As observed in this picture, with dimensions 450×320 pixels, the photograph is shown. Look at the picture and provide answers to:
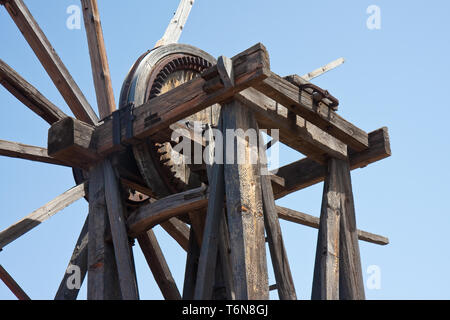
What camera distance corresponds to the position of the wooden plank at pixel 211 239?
18.8 feet

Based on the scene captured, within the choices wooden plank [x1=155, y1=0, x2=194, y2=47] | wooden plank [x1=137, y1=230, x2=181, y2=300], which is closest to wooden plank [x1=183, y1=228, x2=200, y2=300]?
wooden plank [x1=137, y1=230, x2=181, y2=300]

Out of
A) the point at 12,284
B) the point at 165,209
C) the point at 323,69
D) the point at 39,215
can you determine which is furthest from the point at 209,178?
the point at 12,284

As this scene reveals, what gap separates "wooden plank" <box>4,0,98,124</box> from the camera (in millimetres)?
8500

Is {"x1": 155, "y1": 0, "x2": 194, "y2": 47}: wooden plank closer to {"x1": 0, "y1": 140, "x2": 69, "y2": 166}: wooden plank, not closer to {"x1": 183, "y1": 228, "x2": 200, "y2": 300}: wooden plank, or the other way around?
{"x1": 0, "y1": 140, "x2": 69, "y2": 166}: wooden plank

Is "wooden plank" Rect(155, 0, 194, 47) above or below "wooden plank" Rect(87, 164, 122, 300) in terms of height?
above

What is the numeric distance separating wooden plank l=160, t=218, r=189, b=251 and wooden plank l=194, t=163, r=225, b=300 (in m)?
1.90

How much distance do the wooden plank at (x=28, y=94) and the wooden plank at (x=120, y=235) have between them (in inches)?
71.3

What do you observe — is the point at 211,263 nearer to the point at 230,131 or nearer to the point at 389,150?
the point at 230,131

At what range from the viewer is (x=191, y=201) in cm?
628

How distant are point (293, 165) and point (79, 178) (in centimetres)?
227

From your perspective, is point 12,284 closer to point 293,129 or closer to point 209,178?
point 209,178

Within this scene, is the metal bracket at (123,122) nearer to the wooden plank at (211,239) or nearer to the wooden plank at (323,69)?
the wooden plank at (211,239)

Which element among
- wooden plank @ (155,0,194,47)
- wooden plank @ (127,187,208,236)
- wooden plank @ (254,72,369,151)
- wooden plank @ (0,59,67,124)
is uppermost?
wooden plank @ (155,0,194,47)
